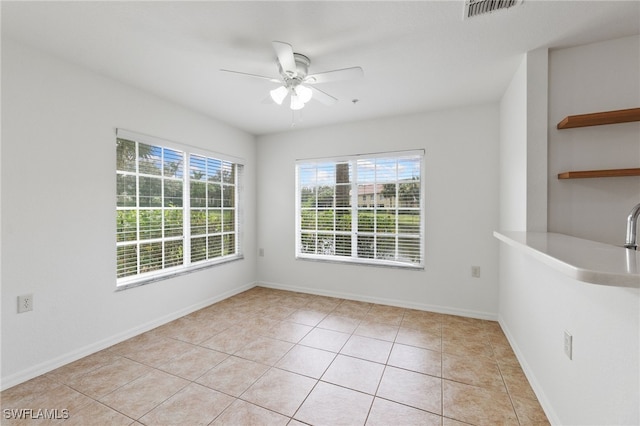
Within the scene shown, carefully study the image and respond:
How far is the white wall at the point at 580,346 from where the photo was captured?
113 centimetres

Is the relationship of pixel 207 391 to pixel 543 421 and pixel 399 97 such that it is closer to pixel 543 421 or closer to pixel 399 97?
pixel 543 421

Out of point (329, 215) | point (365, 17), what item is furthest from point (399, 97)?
point (329, 215)

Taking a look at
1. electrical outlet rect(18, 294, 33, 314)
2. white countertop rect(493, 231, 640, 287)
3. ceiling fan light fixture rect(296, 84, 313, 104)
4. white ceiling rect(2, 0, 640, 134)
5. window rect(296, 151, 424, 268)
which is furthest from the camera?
window rect(296, 151, 424, 268)

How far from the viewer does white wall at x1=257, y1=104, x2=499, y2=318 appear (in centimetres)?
329

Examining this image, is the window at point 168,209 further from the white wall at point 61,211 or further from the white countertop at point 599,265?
the white countertop at point 599,265

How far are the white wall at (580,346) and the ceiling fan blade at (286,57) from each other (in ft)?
7.19

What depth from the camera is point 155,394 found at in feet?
6.46

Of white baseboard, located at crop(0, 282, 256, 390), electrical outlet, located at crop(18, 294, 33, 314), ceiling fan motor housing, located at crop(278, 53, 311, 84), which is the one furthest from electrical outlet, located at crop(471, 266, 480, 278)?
electrical outlet, located at crop(18, 294, 33, 314)

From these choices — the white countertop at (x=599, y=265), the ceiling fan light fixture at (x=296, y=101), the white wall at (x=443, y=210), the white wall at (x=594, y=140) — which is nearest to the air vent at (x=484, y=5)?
the white wall at (x=594, y=140)

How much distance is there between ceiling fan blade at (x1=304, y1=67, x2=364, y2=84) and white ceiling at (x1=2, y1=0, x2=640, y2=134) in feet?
0.57

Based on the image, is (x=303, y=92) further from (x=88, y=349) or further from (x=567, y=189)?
(x=88, y=349)

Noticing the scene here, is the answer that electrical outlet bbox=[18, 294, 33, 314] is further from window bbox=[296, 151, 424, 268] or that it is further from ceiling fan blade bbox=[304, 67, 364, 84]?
window bbox=[296, 151, 424, 268]

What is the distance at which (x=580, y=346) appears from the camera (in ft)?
4.89

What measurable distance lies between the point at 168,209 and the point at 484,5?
3.47 m
